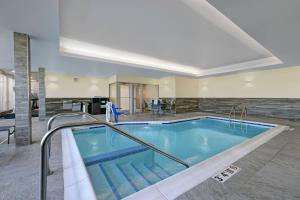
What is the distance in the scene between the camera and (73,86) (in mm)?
9133

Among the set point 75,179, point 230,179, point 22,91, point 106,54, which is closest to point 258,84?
point 230,179

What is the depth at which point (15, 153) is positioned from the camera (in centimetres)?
270

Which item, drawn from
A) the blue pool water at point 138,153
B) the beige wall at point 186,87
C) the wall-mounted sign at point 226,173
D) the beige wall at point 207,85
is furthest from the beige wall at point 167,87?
the wall-mounted sign at point 226,173

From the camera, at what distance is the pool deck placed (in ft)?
5.19

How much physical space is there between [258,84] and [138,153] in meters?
7.77

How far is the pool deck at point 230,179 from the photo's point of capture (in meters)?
1.58

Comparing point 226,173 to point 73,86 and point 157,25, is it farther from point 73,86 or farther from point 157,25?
point 73,86

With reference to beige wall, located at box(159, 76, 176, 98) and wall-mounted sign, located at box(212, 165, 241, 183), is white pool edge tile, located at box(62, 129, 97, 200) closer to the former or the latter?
wall-mounted sign, located at box(212, 165, 241, 183)

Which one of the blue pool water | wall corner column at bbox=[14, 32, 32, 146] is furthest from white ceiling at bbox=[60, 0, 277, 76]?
the blue pool water

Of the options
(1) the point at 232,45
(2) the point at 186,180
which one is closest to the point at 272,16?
(1) the point at 232,45

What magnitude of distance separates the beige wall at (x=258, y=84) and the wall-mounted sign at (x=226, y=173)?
719 cm

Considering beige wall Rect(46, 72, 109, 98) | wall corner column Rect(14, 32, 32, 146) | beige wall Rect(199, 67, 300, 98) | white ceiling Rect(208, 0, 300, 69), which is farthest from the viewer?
A: beige wall Rect(46, 72, 109, 98)

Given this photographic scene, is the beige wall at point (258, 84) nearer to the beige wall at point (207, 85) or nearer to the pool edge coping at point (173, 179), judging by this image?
the beige wall at point (207, 85)

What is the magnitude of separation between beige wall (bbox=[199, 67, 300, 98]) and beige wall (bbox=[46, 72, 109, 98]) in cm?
761
